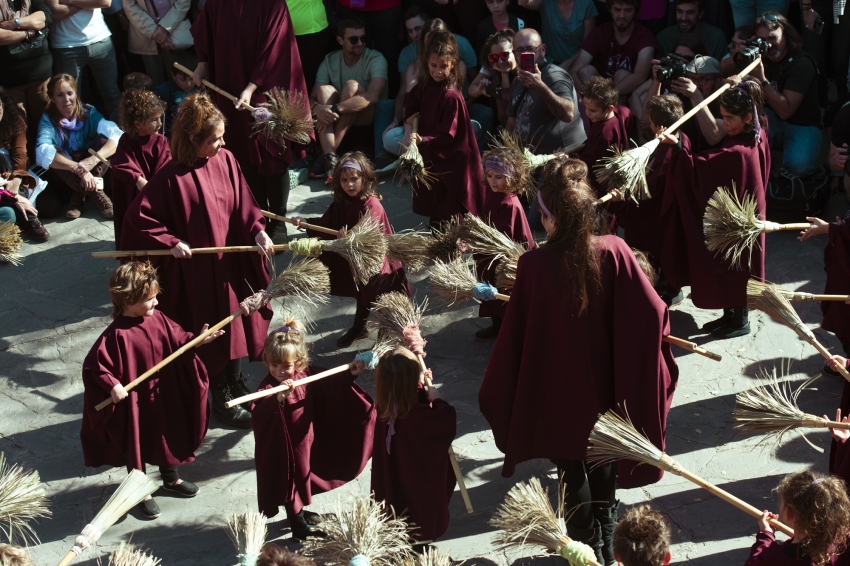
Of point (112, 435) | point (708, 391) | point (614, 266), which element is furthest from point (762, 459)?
point (112, 435)

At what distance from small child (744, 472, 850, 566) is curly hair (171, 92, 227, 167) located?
12.2ft

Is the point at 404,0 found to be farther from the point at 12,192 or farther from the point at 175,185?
the point at 175,185

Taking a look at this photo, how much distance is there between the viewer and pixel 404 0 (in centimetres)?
1042

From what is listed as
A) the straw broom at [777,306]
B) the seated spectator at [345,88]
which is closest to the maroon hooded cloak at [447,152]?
the seated spectator at [345,88]

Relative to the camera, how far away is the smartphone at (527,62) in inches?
307

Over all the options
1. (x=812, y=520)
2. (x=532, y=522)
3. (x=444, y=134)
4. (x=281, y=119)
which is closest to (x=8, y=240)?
(x=281, y=119)

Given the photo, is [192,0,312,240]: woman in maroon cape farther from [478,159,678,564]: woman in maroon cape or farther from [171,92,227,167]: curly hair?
[478,159,678,564]: woman in maroon cape

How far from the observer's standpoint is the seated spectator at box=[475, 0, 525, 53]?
377 inches

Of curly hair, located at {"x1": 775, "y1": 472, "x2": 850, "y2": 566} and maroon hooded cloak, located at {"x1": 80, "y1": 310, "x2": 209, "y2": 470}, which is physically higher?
curly hair, located at {"x1": 775, "y1": 472, "x2": 850, "y2": 566}

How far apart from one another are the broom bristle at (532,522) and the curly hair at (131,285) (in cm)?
230

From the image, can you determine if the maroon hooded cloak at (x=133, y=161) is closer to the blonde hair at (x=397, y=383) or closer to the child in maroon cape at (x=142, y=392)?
the child in maroon cape at (x=142, y=392)

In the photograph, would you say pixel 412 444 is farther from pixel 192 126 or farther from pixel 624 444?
pixel 192 126

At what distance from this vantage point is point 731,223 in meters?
6.04

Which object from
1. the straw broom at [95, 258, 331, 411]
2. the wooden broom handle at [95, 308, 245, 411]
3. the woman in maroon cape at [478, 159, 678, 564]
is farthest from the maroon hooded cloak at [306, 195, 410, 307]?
the woman in maroon cape at [478, 159, 678, 564]
